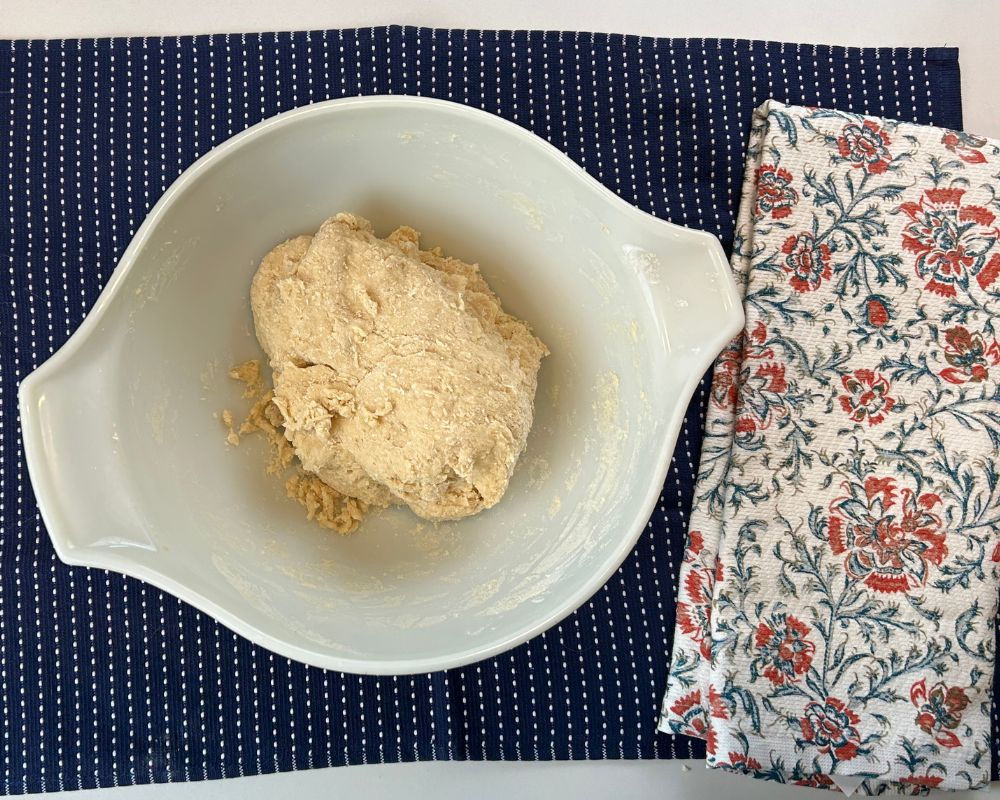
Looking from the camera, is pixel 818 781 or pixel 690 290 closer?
pixel 690 290

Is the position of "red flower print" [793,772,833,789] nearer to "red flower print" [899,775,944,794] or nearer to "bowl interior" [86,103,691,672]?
"red flower print" [899,775,944,794]

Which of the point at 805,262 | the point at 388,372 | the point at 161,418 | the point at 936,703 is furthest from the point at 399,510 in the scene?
the point at 936,703

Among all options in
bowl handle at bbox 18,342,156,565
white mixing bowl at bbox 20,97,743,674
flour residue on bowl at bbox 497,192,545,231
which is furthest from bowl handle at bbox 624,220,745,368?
bowl handle at bbox 18,342,156,565

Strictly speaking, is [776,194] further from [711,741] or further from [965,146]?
[711,741]

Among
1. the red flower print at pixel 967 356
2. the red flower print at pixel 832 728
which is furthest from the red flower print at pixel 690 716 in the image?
the red flower print at pixel 967 356

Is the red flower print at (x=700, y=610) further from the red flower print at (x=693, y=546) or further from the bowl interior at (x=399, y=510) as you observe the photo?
the bowl interior at (x=399, y=510)

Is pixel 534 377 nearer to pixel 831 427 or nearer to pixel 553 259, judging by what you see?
pixel 553 259
